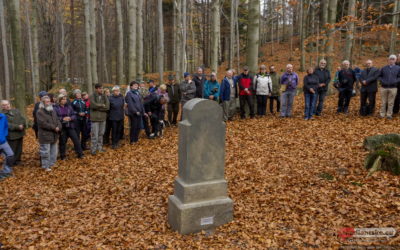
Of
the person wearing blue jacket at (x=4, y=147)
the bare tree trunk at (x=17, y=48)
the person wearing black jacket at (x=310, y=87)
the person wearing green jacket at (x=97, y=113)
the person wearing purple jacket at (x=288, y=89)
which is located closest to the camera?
the person wearing blue jacket at (x=4, y=147)

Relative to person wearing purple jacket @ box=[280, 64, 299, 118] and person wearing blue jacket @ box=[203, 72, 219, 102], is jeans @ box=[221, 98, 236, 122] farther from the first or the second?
person wearing purple jacket @ box=[280, 64, 299, 118]

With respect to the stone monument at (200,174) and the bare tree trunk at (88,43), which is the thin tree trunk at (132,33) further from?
the stone monument at (200,174)

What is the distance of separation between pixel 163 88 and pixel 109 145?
2752 millimetres

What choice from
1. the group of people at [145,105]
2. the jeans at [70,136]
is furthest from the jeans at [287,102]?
the jeans at [70,136]

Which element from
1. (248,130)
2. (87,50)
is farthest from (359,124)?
(87,50)

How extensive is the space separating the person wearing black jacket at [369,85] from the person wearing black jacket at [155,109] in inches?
269

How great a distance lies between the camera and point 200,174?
16.1ft

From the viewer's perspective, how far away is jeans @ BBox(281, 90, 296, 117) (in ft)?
37.4

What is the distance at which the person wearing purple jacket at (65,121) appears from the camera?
9172mm

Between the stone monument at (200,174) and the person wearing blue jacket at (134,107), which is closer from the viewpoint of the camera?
the stone monument at (200,174)

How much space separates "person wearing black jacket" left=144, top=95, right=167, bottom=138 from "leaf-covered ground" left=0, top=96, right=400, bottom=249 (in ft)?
4.60

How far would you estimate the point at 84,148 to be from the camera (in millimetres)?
10625

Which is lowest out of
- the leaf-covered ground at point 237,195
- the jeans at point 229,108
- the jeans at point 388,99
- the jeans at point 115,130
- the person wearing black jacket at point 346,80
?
the leaf-covered ground at point 237,195

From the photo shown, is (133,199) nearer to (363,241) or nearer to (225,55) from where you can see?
(363,241)
